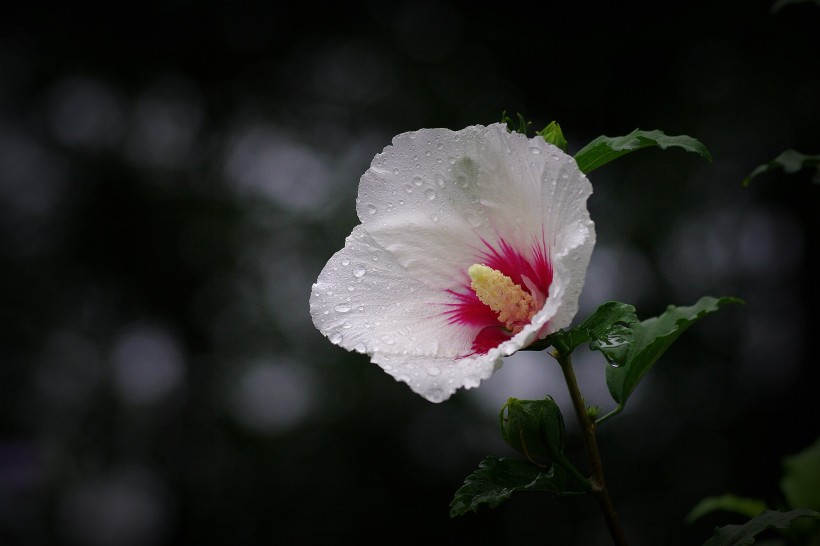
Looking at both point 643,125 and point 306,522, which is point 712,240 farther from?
point 306,522

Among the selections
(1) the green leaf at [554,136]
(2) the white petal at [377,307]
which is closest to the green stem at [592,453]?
(2) the white petal at [377,307]

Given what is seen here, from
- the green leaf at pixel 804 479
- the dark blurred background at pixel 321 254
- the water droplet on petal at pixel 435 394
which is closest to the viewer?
the water droplet on petal at pixel 435 394

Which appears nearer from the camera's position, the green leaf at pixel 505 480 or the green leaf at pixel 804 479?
the green leaf at pixel 505 480

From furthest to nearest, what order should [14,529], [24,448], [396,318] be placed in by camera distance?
[24,448] < [14,529] < [396,318]

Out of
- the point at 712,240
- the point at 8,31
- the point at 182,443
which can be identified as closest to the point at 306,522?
the point at 182,443

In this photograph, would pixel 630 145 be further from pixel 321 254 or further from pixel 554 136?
pixel 321 254

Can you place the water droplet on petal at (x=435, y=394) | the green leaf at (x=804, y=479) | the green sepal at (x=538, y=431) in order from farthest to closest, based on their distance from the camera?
the green leaf at (x=804, y=479), the green sepal at (x=538, y=431), the water droplet on petal at (x=435, y=394)

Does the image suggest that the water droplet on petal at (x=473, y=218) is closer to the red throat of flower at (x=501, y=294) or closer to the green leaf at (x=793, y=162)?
the red throat of flower at (x=501, y=294)
